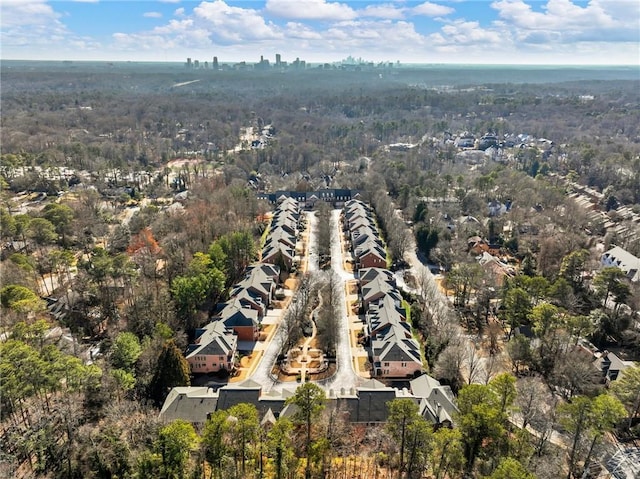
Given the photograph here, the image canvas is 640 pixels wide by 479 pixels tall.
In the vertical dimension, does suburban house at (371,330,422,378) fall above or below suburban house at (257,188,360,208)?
below

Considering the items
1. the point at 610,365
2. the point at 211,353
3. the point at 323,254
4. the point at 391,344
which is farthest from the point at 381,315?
the point at 323,254

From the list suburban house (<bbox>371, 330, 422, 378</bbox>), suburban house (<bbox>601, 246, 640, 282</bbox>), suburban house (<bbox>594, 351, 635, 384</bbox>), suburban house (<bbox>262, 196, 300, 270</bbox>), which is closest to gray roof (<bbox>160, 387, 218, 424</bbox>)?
suburban house (<bbox>371, 330, 422, 378</bbox>)

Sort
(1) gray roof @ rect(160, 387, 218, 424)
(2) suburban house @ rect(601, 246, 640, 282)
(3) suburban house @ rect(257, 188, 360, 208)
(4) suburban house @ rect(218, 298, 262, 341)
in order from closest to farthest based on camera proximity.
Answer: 1. (1) gray roof @ rect(160, 387, 218, 424)
2. (4) suburban house @ rect(218, 298, 262, 341)
3. (2) suburban house @ rect(601, 246, 640, 282)
4. (3) suburban house @ rect(257, 188, 360, 208)

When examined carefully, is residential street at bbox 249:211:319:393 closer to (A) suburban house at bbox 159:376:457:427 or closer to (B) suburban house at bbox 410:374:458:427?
(A) suburban house at bbox 159:376:457:427

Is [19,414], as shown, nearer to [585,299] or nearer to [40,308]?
[40,308]

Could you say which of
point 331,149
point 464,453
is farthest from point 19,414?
point 331,149

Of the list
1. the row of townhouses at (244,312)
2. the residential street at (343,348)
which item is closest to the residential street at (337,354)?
the residential street at (343,348)

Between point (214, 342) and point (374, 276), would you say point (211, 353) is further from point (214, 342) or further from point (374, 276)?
point (374, 276)
